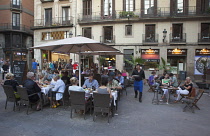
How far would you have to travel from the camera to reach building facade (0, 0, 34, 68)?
1103 inches

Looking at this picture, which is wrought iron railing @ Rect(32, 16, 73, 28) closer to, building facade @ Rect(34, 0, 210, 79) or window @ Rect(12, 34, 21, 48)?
building facade @ Rect(34, 0, 210, 79)

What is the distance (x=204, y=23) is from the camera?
18047 millimetres

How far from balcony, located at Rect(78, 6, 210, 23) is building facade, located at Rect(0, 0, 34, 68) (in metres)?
15.7

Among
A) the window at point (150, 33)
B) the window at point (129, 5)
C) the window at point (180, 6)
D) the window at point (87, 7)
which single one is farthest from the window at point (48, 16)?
the window at point (180, 6)

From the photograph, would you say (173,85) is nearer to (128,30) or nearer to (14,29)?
(128,30)

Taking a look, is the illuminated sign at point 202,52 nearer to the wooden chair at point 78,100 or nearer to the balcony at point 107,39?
the balcony at point 107,39

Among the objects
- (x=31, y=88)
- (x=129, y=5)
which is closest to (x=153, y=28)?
(x=129, y=5)

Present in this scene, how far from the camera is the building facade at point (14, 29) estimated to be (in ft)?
91.9

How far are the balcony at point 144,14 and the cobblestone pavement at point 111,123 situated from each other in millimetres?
15458

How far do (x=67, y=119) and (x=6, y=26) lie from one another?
3078 cm

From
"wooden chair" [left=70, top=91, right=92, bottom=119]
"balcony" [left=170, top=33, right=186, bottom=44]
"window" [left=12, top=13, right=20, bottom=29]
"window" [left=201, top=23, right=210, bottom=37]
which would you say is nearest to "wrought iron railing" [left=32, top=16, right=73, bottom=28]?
"window" [left=12, top=13, right=20, bottom=29]

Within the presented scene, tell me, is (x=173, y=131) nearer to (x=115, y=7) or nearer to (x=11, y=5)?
(x=115, y=7)

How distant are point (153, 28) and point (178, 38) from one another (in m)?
3.40

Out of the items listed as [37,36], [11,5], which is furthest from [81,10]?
[11,5]
